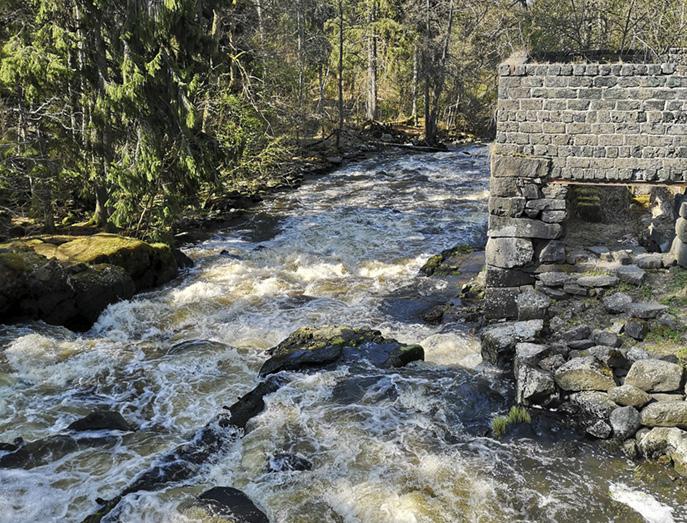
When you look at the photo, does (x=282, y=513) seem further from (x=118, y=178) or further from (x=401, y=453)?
(x=118, y=178)

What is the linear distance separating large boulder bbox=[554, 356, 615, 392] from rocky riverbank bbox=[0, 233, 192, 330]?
8.31 meters

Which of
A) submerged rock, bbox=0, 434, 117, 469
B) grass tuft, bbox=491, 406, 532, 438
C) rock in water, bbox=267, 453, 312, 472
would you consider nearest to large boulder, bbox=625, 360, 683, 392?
grass tuft, bbox=491, 406, 532, 438

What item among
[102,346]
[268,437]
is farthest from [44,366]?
[268,437]

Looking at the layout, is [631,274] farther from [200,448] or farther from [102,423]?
[102,423]

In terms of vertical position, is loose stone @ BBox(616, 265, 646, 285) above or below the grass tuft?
above

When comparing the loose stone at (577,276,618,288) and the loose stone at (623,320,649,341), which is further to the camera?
the loose stone at (577,276,618,288)

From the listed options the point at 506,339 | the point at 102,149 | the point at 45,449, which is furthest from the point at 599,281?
the point at 102,149

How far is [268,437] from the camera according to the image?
7.36 metres

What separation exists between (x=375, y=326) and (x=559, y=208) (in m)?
3.69

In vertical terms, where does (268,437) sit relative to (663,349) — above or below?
below

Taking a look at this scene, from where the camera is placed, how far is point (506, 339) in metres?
8.62

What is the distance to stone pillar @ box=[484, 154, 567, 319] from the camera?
9.29m

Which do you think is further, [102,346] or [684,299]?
[102,346]

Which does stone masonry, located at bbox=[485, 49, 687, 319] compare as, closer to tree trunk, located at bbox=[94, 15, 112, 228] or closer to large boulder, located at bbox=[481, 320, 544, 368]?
large boulder, located at bbox=[481, 320, 544, 368]
